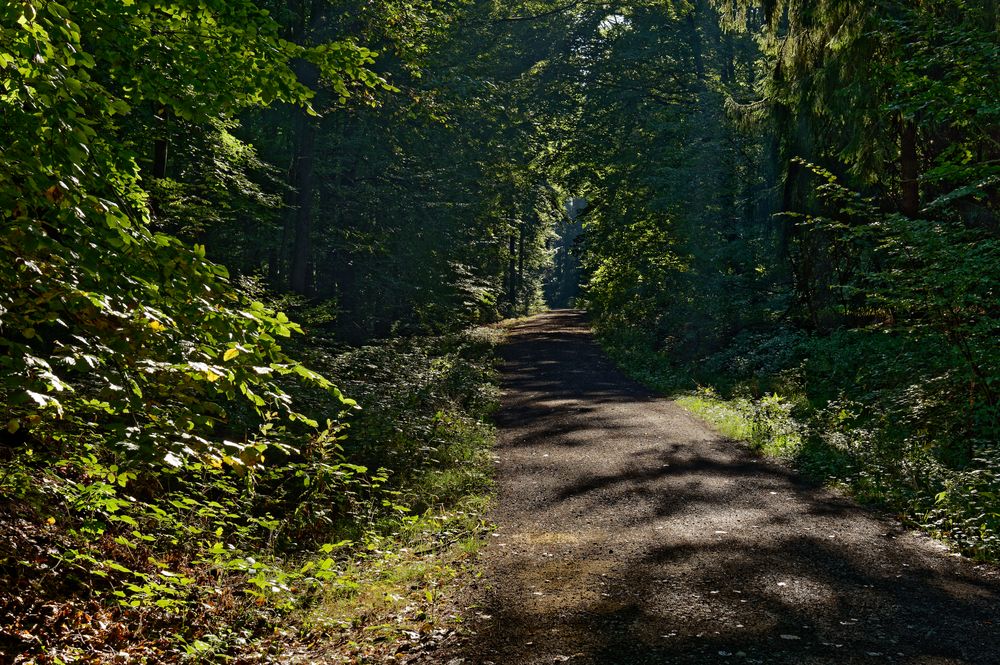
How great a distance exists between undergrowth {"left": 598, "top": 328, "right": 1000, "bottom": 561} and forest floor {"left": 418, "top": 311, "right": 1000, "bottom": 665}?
0.43 meters

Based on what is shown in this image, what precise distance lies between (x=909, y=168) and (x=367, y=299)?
1942 cm

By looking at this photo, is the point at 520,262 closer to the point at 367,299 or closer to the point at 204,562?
the point at 367,299

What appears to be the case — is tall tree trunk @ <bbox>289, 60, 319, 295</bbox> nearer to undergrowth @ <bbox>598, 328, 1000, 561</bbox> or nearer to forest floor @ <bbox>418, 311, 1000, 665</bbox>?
undergrowth @ <bbox>598, 328, 1000, 561</bbox>

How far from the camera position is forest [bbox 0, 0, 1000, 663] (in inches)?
153

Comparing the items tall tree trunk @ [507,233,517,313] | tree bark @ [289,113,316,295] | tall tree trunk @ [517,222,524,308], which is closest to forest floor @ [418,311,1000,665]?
tree bark @ [289,113,316,295]

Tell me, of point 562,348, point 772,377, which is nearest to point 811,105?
point 772,377

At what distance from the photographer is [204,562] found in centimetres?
618

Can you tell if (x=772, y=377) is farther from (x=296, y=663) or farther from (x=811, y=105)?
(x=296, y=663)

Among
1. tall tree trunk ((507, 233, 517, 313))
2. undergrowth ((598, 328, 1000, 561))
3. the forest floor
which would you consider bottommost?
the forest floor

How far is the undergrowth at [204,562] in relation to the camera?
476 centimetres

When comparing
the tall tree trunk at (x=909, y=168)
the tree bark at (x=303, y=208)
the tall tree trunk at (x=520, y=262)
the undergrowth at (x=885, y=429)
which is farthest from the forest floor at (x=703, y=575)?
the tall tree trunk at (x=520, y=262)

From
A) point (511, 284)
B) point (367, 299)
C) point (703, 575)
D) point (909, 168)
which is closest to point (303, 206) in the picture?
point (367, 299)

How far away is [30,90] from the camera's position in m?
3.67

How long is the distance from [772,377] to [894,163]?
5910 millimetres
